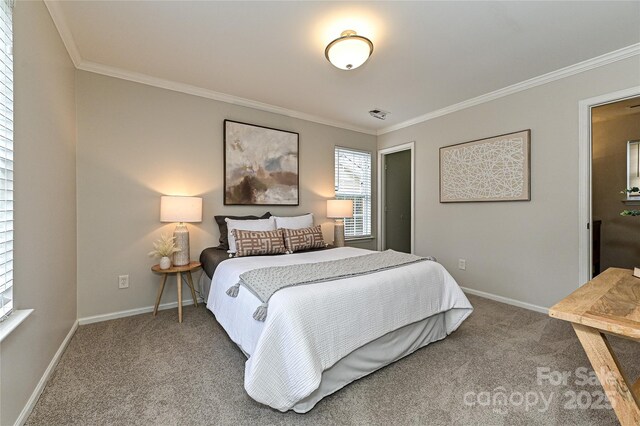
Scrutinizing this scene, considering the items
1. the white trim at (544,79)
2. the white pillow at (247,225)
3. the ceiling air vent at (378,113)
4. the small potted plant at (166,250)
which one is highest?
the ceiling air vent at (378,113)

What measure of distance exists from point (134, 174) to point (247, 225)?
125 cm

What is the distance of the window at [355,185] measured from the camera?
4.53 m

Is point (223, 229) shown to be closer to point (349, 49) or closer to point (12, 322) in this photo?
point (12, 322)

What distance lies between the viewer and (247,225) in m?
3.16

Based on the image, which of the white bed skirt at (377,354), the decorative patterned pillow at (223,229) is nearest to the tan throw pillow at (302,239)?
the decorative patterned pillow at (223,229)

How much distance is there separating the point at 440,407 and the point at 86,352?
251cm

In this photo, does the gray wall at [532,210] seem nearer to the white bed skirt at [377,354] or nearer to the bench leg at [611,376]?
the white bed skirt at [377,354]

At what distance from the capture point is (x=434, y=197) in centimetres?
404

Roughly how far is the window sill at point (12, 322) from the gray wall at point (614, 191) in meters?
5.99

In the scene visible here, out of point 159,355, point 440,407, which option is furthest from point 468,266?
point 159,355

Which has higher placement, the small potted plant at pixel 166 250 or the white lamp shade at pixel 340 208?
the white lamp shade at pixel 340 208

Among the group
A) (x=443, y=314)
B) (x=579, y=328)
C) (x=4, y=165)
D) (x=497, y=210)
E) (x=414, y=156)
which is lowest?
(x=443, y=314)

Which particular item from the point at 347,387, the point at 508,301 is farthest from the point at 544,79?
the point at 347,387

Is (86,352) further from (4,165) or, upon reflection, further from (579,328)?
(579,328)
